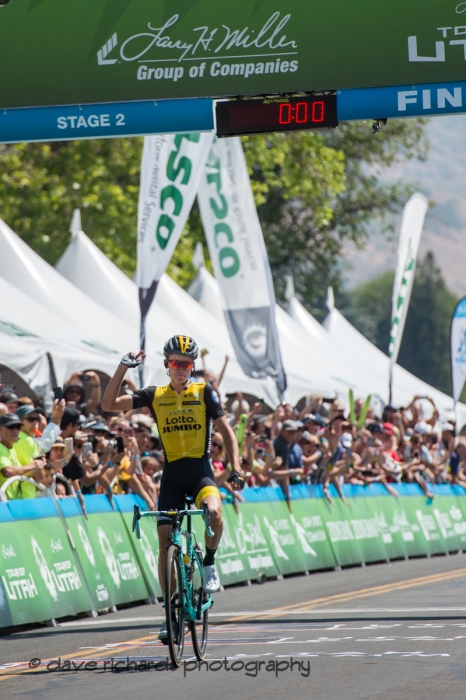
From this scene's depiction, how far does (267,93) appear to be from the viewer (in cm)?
1268

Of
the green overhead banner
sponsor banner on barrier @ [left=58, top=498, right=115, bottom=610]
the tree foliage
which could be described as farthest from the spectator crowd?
the tree foliage

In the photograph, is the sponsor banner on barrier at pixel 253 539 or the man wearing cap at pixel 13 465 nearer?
the man wearing cap at pixel 13 465

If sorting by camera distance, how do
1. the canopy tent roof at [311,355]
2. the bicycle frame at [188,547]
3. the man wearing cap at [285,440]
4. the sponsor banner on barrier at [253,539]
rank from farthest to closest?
the canopy tent roof at [311,355] → the man wearing cap at [285,440] → the sponsor banner on barrier at [253,539] → the bicycle frame at [188,547]

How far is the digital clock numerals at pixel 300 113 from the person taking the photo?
12.7 m

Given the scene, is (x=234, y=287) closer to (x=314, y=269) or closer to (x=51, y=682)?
(x=51, y=682)

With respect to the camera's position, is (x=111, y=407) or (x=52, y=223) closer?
(x=111, y=407)

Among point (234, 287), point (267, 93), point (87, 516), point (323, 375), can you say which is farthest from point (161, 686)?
point (323, 375)

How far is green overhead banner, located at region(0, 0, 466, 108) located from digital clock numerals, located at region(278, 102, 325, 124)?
0.18 metres

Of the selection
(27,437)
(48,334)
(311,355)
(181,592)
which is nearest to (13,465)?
(27,437)

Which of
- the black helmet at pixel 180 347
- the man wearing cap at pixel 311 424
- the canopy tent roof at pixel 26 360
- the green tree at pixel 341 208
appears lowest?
the black helmet at pixel 180 347

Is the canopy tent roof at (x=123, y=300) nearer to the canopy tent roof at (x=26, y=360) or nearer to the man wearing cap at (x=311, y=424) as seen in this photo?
the man wearing cap at (x=311, y=424)

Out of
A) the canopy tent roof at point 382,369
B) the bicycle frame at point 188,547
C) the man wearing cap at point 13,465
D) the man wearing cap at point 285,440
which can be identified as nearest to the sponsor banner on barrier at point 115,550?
the man wearing cap at point 13,465

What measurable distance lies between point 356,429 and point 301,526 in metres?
4.59

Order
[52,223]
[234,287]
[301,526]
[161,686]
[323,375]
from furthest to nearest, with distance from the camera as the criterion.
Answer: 1. [52,223]
2. [323,375]
3. [234,287]
4. [301,526]
5. [161,686]
